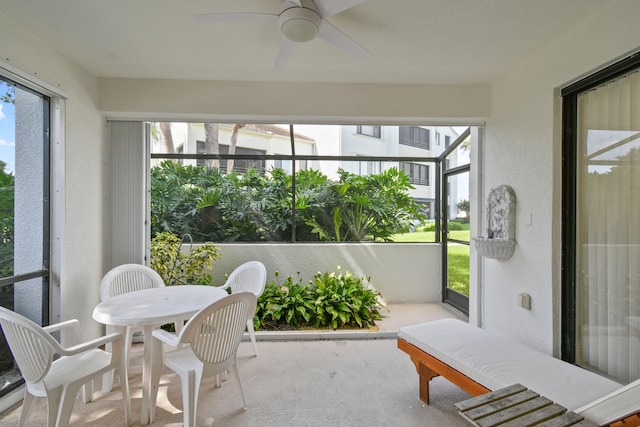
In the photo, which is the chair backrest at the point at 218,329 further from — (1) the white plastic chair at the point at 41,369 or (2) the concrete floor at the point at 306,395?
(1) the white plastic chair at the point at 41,369

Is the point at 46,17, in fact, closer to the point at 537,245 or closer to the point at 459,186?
the point at 537,245

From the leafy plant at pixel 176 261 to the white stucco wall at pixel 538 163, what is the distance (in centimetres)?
324

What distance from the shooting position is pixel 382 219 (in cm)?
516

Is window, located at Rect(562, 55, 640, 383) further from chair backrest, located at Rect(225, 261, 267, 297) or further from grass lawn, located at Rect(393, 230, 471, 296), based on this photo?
chair backrest, located at Rect(225, 261, 267, 297)

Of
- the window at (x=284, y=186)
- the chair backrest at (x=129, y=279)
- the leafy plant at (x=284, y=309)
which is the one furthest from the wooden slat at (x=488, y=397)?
the window at (x=284, y=186)

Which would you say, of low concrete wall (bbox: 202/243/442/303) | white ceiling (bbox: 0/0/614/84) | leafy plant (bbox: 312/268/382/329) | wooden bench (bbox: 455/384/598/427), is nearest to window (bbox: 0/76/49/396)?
white ceiling (bbox: 0/0/614/84)

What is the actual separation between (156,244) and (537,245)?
3.81m

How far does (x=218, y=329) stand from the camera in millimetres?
2047

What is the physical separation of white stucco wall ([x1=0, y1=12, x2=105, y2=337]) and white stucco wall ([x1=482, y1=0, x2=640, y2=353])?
150 inches

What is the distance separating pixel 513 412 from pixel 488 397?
0.13m

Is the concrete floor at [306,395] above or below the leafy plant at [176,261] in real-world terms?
below

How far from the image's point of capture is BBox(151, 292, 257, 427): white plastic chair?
1946mm

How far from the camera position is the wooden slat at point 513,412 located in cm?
145

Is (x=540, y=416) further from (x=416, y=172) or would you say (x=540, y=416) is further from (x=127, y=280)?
(x=416, y=172)
